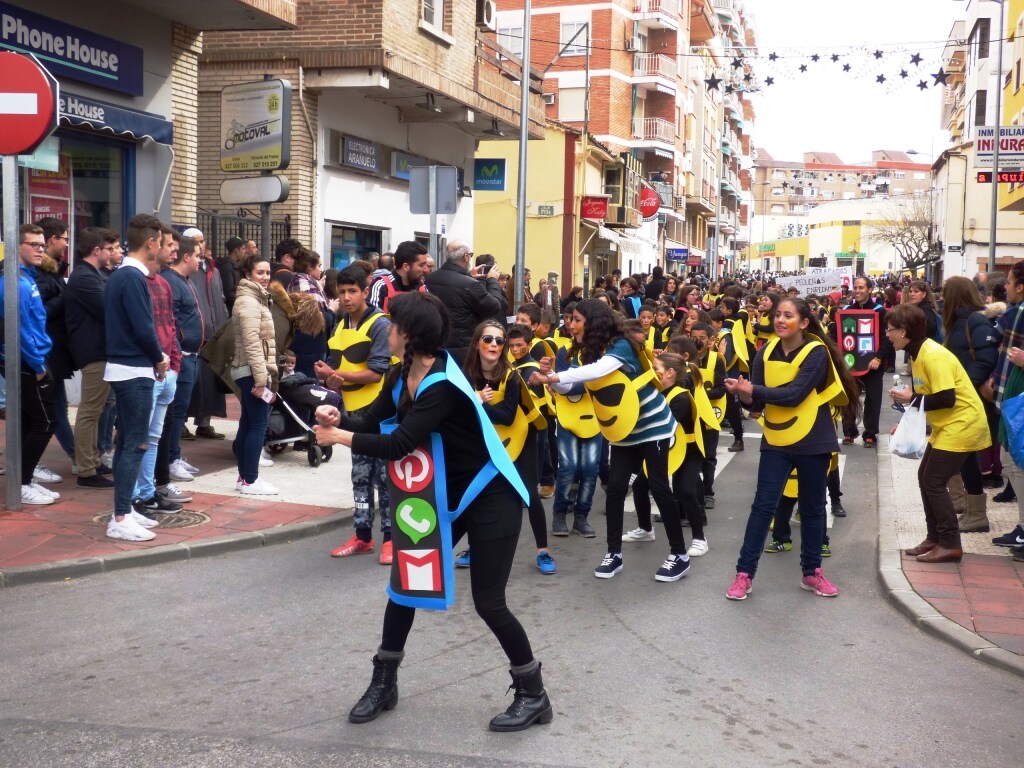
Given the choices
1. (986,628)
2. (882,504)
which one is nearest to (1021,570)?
(986,628)

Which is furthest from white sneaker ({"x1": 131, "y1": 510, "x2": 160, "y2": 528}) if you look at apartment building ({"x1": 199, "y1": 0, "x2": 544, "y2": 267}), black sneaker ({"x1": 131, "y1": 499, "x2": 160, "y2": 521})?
apartment building ({"x1": 199, "y1": 0, "x2": 544, "y2": 267})

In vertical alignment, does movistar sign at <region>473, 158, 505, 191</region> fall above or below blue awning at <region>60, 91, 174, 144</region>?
above

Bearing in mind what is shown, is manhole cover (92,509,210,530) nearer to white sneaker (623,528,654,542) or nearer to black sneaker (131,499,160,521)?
black sneaker (131,499,160,521)

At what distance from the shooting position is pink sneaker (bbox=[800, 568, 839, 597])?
6664 mm

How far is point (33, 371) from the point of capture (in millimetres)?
8164

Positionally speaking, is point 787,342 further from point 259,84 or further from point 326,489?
point 259,84

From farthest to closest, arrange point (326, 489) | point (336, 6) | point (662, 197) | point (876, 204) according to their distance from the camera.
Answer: point (876, 204) < point (662, 197) < point (336, 6) < point (326, 489)

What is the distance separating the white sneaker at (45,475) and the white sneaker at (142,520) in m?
1.76

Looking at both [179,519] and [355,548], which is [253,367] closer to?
[179,519]

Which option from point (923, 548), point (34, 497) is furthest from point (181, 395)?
point (923, 548)

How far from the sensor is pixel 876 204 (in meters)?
93.6

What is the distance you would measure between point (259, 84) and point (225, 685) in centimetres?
1092

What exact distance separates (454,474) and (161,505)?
4.42 m

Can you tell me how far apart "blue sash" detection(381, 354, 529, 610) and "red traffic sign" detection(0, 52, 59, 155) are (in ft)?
14.6
